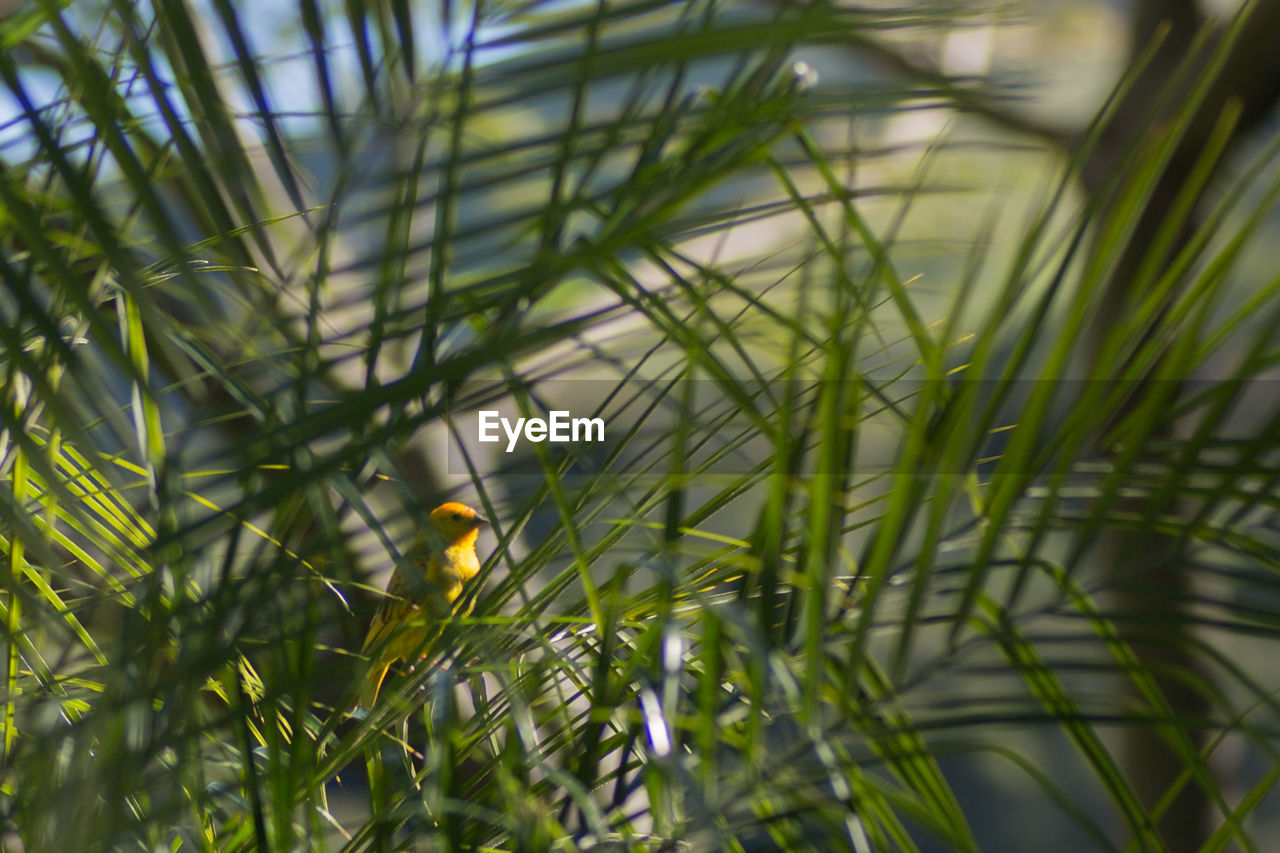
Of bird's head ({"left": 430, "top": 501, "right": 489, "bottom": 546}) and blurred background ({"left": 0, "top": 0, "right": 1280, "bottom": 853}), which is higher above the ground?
bird's head ({"left": 430, "top": 501, "right": 489, "bottom": 546})

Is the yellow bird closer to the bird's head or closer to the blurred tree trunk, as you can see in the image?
the bird's head

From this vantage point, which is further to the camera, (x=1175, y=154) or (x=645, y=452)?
(x=1175, y=154)

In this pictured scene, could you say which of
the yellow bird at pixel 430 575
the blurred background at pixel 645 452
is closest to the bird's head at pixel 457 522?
the yellow bird at pixel 430 575

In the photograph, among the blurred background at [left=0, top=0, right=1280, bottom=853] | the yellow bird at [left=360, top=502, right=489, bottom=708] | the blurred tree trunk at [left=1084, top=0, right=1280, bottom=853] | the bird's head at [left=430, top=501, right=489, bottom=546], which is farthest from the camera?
the blurred tree trunk at [left=1084, top=0, right=1280, bottom=853]

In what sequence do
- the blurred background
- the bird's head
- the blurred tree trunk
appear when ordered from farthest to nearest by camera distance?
the blurred tree trunk < the bird's head < the blurred background

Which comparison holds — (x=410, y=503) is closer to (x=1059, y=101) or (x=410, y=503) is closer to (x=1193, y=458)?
(x=1193, y=458)

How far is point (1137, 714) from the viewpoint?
14.5 inches

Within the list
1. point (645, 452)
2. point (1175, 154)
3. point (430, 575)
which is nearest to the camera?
point (645, 452)

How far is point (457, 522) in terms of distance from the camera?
4.84 feet

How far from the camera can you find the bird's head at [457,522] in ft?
4.75

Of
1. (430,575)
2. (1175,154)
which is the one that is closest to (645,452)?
(430,575)

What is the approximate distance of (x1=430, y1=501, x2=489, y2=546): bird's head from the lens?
145cm

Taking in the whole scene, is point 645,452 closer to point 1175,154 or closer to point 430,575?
point 430,575

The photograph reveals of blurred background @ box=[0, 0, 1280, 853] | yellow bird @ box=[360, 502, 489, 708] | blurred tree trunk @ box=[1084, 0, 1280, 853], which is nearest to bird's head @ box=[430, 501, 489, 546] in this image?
yellow bird @ box=[360, 502, 489, 708]
